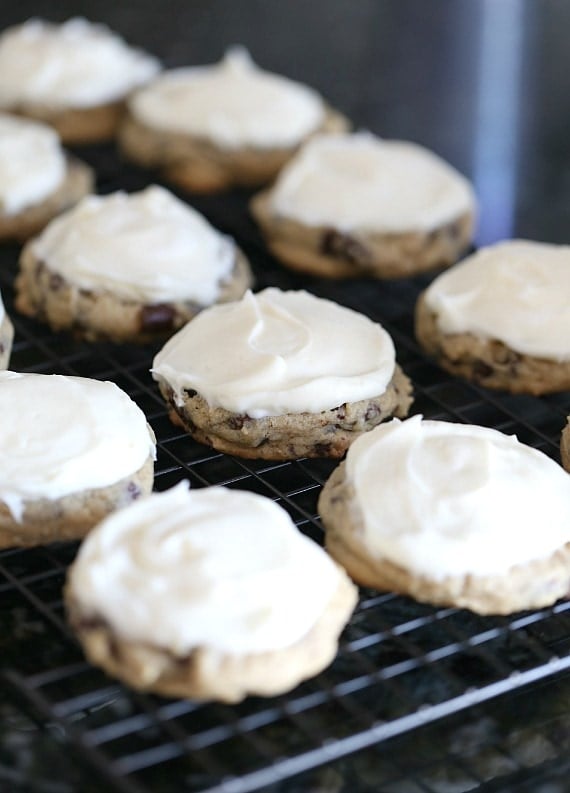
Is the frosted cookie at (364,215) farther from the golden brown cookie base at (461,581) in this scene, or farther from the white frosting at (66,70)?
the golden brown cookie base at (461,581)

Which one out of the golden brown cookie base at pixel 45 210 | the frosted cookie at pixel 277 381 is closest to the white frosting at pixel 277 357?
the frosted cookie at pixel 277 381

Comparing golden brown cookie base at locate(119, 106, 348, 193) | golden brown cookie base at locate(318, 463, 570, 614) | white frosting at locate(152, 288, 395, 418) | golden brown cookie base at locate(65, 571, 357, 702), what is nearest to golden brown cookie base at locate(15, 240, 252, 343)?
white frosting at locate(152, 288, 395, 418)

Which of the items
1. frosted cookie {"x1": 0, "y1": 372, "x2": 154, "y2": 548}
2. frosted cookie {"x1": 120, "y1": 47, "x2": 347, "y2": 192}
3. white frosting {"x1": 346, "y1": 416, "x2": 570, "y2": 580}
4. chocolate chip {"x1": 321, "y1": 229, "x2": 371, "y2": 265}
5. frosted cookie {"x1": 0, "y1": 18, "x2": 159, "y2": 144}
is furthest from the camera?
frosted cookie {"x1": 0, "y1": 18, "x2": 159, "y2": 144}

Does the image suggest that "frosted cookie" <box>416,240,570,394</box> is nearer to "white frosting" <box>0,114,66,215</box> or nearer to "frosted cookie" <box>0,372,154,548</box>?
"frosted cookie" <box>0,372,154,548</box>

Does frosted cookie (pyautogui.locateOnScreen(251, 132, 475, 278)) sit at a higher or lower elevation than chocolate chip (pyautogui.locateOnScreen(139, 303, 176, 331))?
higher

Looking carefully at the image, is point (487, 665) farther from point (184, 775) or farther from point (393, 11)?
point (393, 11)

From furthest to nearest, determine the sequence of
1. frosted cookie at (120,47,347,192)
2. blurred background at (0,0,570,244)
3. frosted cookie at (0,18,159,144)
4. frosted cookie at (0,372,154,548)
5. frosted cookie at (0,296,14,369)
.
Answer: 1. blurred background at (0,0,570,244)
2. frosted cookie at (0,18,159,144)
3. frosted cookie at (120,47,347,192)
4. frosted cookie at (0,296,14,369)
5. frosted cookie at (0,372,154,548)

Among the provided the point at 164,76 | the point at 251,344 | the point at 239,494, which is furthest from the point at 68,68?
the point at 239,494

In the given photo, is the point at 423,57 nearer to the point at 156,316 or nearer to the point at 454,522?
the point at 156,316
